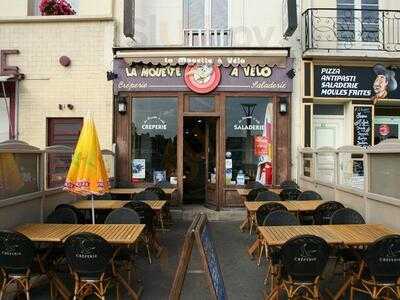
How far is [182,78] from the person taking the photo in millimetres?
11828

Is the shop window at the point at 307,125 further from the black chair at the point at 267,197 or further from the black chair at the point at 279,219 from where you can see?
the black chair at the point at 279,219

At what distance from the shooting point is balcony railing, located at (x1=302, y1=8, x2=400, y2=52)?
12.0 m

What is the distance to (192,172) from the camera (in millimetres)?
13039

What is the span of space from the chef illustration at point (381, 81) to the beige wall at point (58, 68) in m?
6.94

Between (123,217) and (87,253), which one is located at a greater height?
(123,217)

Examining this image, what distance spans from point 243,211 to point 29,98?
625cm

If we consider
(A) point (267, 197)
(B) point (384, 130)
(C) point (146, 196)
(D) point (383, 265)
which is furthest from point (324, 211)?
(B) point (384, 130)

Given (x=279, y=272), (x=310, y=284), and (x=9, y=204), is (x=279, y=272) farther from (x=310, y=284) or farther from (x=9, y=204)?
(x=9, y=204)

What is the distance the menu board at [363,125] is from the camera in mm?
12133

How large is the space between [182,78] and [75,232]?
678 cm

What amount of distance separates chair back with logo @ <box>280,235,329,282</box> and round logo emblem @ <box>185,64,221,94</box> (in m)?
7.43

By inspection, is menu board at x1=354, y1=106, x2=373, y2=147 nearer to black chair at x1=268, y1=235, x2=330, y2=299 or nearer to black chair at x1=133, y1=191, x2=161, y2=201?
black chair at x1=133, y1=191, x2=161, y2=201

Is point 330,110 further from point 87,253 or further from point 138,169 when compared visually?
point 87,253

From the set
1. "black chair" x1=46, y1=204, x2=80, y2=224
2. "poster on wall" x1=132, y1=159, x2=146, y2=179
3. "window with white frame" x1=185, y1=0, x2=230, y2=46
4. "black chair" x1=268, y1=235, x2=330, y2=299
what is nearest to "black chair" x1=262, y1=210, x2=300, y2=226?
"black chair" x1=268, y1=235, x2=330, y2=299
